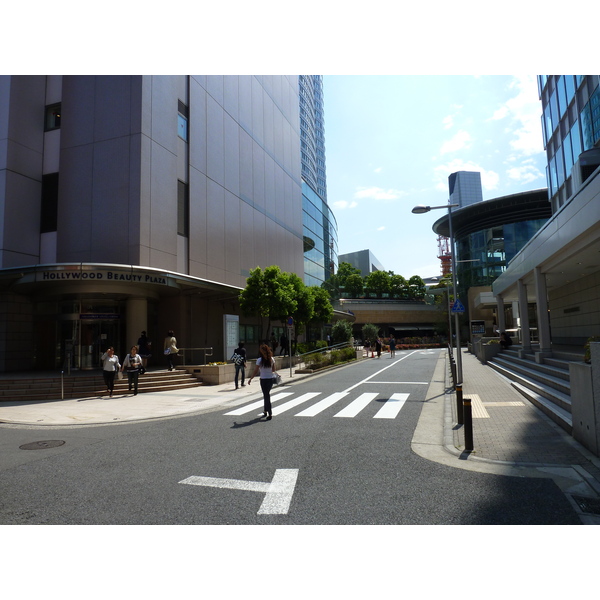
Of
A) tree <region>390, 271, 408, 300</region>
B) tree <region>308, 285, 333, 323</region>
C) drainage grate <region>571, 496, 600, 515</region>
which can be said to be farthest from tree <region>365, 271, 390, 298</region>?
drainage grate <region>571, 496, 600, 515</region>

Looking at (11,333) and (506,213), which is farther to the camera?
(506,213)

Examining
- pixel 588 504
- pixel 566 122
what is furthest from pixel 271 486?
pixel 566 122

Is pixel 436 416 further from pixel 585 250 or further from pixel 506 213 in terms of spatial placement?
pixel 506 213

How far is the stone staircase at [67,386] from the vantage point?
1438 centimetres

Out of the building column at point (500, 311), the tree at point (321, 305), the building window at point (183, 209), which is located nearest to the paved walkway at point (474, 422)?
the building window at point (183, 209)

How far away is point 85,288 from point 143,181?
5402 mm

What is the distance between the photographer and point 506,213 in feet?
192

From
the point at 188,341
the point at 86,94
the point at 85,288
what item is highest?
the point at 86,94

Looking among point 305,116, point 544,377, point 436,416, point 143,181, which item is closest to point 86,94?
point 143,181

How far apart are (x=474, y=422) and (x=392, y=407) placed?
2796 millimetres

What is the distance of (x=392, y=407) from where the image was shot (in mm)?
11828

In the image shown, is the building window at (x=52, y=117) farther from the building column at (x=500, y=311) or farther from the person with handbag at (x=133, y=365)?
the building column at (x=500, y=311)

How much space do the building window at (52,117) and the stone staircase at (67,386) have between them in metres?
12.8

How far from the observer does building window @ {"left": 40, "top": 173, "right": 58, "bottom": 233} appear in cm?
2025
